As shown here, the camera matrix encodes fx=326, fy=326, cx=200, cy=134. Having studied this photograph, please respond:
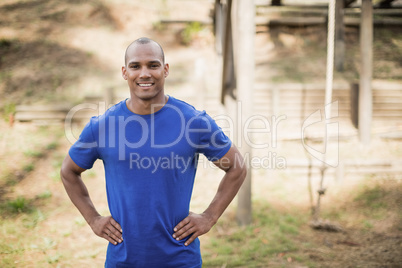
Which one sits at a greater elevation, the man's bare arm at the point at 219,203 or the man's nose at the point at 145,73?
the man's nose at the point at 145,73

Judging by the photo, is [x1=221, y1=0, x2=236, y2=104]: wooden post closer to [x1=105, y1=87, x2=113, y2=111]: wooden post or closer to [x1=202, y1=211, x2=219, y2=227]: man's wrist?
[x1=105, y1=87, x2=113, y2=111]: wooden post

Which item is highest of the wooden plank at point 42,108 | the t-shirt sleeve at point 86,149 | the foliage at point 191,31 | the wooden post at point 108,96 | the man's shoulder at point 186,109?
the foliage at point 191,31

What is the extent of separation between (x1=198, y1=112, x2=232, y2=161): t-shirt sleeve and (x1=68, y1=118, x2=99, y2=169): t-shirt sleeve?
1.90 feet

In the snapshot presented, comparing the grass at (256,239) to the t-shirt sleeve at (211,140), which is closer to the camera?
the t-shirt sleeve at (211,140)

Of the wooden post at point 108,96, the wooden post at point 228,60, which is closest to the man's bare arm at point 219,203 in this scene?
the wooden post at point 228,60

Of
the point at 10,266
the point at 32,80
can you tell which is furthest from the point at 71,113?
the point at 10,266

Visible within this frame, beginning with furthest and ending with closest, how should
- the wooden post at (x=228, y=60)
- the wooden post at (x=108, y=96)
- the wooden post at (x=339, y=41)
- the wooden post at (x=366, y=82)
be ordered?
1. the wooden post at (x=339, y=41)
2. the wooden post at (x=108, y=96)
3. the wooden post at (x=366, y=82)
4. the wooden post at (x=228, y=60)

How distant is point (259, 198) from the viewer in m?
5.63

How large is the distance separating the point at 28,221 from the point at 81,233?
83cm

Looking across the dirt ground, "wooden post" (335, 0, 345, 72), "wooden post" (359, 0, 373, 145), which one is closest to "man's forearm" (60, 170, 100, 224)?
the dirt ground

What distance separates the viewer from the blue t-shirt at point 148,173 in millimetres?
1687

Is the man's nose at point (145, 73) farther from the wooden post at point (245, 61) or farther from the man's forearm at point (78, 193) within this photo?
the wooden post at point (245, 61)

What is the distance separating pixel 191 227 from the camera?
1.79 m

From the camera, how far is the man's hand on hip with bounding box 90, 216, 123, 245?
1.76m
